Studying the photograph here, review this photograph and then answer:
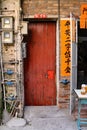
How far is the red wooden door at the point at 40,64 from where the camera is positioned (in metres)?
8.43

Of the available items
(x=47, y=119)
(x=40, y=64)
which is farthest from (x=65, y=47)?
(x=47, y=119)

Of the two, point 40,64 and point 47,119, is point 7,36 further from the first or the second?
point 47,119

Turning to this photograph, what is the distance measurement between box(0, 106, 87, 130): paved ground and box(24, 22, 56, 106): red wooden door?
16.0 inches

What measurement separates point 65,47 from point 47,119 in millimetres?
1989

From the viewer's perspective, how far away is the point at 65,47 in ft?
26.7

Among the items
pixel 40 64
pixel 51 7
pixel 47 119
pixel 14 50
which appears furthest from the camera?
pixel 40 64

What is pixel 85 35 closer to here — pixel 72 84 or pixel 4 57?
pixel 72 84

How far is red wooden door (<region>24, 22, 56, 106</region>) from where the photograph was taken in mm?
8430

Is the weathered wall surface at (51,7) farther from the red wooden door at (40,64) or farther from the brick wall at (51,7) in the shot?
the red wooden door at (40,64)

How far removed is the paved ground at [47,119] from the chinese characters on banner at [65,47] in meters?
1.08

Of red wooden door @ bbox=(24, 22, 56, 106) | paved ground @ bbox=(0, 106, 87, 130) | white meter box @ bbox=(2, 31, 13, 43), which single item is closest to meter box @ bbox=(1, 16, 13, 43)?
white meter box @ bbox=(2, 31, 13, 43)

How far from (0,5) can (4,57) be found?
137 cm

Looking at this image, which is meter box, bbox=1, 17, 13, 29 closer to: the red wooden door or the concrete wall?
the concrete wall

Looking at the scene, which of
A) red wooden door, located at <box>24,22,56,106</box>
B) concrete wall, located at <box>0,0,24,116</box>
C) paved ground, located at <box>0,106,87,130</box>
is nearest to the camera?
paved ground, located at <box>0,106,87,130</box>
